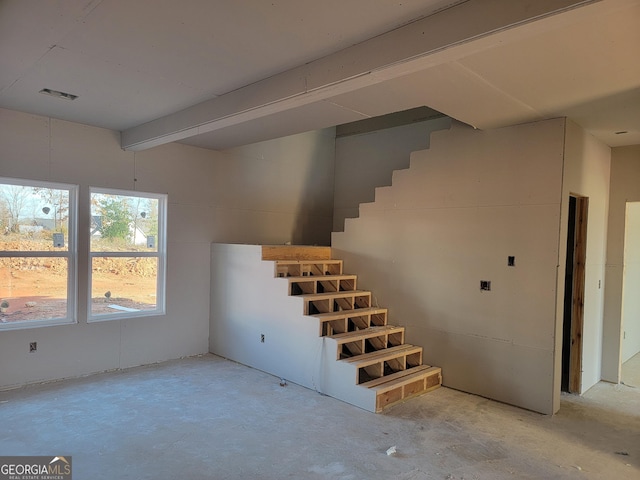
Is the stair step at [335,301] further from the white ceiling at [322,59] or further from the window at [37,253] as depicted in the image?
the window at [37,253]

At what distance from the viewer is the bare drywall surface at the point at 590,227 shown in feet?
12.5

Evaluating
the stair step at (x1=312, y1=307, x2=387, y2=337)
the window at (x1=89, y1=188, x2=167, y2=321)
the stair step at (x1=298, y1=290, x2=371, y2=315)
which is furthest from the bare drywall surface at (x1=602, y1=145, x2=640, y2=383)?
the window at (x1=89, y1=188, x2=167, y2=321)

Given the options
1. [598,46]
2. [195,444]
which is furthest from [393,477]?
[598,46]

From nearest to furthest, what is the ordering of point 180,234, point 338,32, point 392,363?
point 338,32 < point 392,363 < point 180,234

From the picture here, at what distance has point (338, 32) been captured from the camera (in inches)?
94.0

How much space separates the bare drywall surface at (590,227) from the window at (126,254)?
14.4ft

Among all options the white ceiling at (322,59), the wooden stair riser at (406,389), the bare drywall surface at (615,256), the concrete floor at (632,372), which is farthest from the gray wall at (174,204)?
the concrete floor at (632,372)

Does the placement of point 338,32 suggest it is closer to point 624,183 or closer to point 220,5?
point 220,5

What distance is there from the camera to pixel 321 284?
518 cm

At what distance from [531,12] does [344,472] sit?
9.18 feet

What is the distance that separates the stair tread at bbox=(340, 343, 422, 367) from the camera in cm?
404

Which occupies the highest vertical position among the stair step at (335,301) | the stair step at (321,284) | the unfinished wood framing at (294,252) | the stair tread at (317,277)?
the unfinished wood framing at (294,252)

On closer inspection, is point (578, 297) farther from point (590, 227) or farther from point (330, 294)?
point (330, 294)
